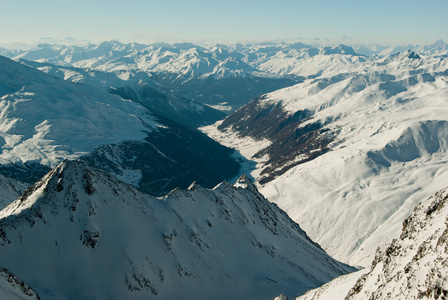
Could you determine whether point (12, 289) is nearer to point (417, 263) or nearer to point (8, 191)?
point (417, 263)

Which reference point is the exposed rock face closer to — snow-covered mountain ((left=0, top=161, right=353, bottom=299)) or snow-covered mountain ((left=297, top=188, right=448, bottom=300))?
snow-covered mountain ((left=297, top=188, right=448, bottom=300))

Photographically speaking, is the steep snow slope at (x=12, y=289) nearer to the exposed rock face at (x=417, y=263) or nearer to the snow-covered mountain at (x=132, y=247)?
the snow-covered mountain at (x=132, y=247)

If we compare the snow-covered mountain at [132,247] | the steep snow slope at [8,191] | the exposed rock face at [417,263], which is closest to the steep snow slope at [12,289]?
the snow-covered mountain at [132,247]

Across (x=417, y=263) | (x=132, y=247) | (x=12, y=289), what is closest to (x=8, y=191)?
(x=132, y=247)

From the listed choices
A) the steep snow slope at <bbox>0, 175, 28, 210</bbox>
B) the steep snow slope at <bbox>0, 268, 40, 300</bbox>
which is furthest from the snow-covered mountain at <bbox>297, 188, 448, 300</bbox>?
the steep snow slope at <bbox>0, 175, 28, 210</bbox>

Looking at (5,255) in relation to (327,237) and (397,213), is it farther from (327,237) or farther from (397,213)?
(397,213)
